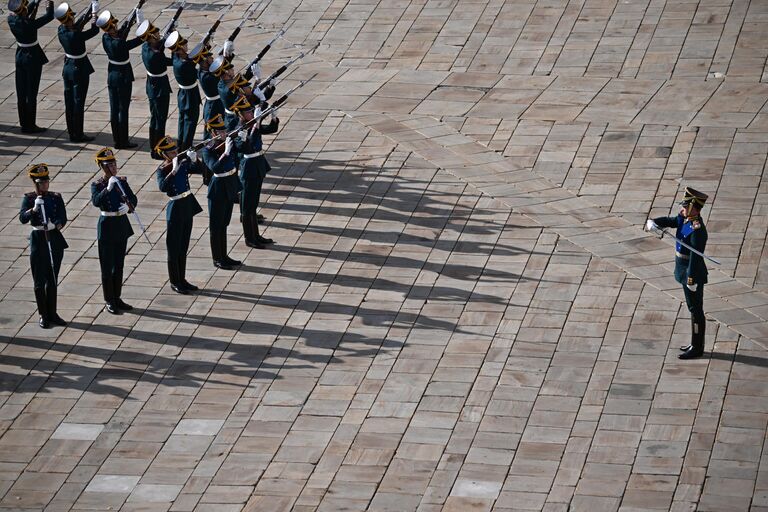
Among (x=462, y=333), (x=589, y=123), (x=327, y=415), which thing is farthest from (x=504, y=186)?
(x=327, y=415)

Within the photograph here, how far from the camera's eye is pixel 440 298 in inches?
598

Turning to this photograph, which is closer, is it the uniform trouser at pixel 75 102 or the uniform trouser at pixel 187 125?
the uniform trouser at pixel 187 125

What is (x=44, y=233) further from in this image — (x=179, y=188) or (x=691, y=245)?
(x=691, y=245)

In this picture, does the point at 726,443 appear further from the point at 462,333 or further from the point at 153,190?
the point at 153,190

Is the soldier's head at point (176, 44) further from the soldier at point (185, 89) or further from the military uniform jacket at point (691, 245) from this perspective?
the military uniform jacket at point (691, 245)

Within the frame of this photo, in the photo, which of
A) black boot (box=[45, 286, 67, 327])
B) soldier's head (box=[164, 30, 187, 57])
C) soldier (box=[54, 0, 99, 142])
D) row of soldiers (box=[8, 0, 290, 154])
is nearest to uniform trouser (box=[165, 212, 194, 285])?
black boot (box=[45, 286, 67, 327])

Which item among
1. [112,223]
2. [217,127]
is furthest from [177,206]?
[217,127]

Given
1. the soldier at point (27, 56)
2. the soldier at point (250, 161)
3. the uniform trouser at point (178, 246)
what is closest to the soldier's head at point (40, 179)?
the uniform trouser at point (178, 246)

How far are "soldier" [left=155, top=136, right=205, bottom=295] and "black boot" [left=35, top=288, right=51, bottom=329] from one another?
4.64 ft

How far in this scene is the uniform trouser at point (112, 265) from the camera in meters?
15.1

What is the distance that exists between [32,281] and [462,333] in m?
5.08

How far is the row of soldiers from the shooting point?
1792cm

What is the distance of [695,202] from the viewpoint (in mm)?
13648

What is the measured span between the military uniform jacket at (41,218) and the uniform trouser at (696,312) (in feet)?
21.3
